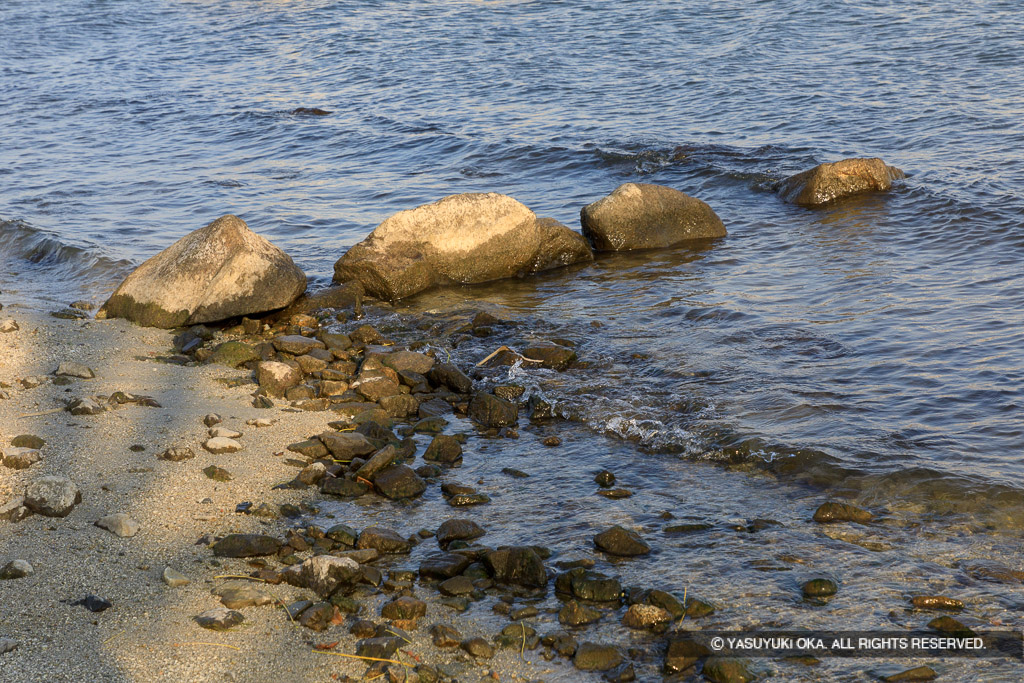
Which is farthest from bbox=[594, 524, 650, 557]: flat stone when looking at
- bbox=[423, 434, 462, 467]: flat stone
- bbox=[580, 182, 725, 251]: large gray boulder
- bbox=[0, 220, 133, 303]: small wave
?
bbox=[0, 220, 133, 303]: small wave

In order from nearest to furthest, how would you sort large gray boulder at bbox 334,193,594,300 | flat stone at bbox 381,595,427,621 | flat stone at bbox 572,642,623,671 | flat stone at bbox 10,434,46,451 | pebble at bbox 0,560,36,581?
flat stone at bbox 572,642,623,671, pebble at bbox 0,560,36,581, flat stone at bbox 381,595,427,621, flat stone at bbox 10,434,46,451, large gray boulder at bbox 334,193,594,300

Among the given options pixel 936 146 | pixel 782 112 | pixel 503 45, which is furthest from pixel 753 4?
pixel 936 146

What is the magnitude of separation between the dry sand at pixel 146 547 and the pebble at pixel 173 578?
0.03 m

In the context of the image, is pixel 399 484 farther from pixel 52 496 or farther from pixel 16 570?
pixel 16 570

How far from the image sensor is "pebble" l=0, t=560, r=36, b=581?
11.9 feet

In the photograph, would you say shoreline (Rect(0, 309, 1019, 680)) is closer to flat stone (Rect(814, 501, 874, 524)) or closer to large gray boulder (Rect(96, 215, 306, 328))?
flat stone (Rect(814, 501, 874, 524))

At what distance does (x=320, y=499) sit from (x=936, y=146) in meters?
10.3

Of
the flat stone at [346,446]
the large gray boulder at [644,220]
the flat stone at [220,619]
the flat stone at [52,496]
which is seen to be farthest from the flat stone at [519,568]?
the large gray boulder at [644,220]

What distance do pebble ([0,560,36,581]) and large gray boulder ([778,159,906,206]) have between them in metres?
9.38

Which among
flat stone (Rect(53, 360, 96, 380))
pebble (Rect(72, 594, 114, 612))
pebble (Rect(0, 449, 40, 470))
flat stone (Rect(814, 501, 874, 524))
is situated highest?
pebble (Rect(0, 449, 40, 470))

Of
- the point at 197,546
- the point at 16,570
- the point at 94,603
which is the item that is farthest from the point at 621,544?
the point at 16,570

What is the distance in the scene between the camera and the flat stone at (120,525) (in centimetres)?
405

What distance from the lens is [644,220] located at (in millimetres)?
9820

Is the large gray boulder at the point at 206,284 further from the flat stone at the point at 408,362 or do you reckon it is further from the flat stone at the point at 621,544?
the flat stone at the point at 621,544
